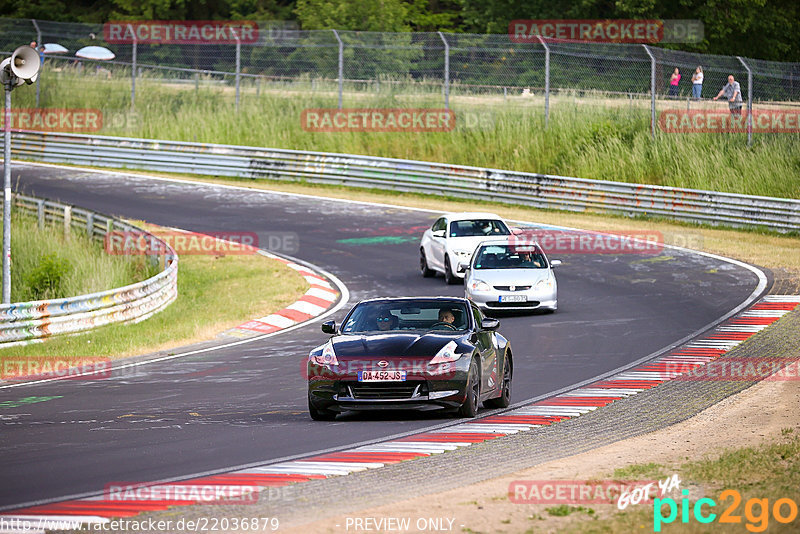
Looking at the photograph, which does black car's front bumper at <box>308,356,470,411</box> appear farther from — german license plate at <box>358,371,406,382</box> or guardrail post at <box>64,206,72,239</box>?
guardrail post at <box>64,206,72,239</box>

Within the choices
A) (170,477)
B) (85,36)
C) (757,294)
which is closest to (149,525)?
(170,477)

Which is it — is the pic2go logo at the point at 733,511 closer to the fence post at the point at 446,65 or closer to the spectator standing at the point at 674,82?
the spectator standing at the point at 674,82

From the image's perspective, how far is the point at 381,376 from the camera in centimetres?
1219

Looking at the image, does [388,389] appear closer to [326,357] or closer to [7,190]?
[326,357]

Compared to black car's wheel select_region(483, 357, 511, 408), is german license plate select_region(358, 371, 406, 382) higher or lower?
higher

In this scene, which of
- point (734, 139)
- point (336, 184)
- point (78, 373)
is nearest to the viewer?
point (78, 373)

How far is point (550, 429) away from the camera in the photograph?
12102 mm

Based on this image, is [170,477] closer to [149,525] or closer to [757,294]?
[149,525]

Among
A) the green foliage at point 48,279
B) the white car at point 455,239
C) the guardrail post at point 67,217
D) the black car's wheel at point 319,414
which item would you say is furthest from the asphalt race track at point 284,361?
the green foliage at point 48,279

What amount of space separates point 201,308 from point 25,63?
6.54 m

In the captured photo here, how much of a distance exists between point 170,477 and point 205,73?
118 feet

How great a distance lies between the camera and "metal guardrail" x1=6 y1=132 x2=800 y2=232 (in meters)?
31.9

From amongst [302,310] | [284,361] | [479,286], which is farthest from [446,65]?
[284,361]

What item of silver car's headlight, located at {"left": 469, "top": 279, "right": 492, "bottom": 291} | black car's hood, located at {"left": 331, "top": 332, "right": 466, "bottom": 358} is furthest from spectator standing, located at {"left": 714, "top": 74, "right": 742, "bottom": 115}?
black car's hood, located at {"left": 331, "top": 332, "right": 466, "bottom": 358}
